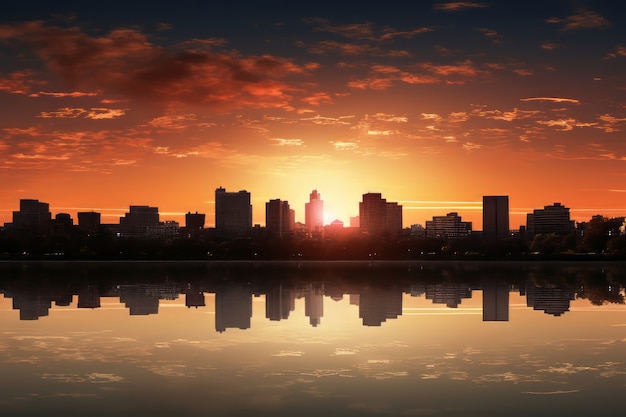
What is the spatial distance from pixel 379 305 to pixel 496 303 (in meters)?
9.30

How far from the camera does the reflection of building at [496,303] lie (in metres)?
45.8

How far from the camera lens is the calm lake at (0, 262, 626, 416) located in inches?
854

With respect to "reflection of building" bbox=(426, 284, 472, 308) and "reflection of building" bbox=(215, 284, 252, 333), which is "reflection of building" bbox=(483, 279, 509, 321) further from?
"reflection of building" bbox=(215, 284, 252, 333)

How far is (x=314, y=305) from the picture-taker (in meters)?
53.3

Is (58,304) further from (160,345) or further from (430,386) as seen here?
(430,386)

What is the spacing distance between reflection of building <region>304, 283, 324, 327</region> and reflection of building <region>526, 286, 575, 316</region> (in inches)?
582

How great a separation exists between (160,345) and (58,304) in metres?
24.4

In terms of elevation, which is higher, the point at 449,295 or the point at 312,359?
the point at 312,359

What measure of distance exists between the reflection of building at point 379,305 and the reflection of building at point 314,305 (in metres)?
2.67

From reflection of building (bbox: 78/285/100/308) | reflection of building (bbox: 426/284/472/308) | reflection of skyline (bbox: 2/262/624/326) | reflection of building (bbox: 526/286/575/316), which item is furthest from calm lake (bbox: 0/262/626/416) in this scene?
reflection of building (bbox: 426/284/472/308)

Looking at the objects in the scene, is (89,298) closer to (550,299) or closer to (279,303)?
(279,303)

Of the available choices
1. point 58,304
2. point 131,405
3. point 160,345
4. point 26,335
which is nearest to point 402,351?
point 160,345

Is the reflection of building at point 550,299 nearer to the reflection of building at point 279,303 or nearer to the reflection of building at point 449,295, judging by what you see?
the reflection of building at point 449,295

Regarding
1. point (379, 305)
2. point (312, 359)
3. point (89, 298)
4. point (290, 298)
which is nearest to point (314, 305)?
point (379, 305)
